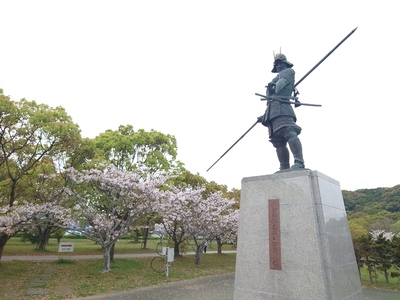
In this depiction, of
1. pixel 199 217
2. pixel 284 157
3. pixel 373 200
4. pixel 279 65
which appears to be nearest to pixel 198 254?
pixel 199 217

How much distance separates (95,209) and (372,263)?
14.5 m

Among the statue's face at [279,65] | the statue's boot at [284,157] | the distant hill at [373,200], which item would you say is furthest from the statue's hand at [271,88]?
the distant hill at [373,200]

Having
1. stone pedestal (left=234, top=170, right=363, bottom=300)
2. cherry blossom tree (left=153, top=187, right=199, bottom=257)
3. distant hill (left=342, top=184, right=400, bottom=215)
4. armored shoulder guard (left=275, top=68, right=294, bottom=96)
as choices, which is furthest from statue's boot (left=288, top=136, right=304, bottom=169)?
distant hill (left=342, top=184, right=400, bottom=215)

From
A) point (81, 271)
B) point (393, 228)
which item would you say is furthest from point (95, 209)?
point (393, 228)

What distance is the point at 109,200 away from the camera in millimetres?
13547

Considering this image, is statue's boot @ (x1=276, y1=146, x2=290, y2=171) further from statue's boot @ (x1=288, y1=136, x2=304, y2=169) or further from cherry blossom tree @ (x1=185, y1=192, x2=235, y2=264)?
cherry blossom tree @ (x1=185, y1=192, x2=235, y2=264)

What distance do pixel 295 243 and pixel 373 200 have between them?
4892cm

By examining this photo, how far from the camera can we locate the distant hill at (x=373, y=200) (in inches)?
1553

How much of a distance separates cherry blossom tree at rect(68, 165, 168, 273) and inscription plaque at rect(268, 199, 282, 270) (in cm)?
891

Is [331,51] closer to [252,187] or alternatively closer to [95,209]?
[252,187]

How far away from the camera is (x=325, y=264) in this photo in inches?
164

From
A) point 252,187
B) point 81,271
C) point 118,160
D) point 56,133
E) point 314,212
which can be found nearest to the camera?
point 314,212

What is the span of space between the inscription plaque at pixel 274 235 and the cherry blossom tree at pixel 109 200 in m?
8.91

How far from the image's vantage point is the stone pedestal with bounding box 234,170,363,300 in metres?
4.22
